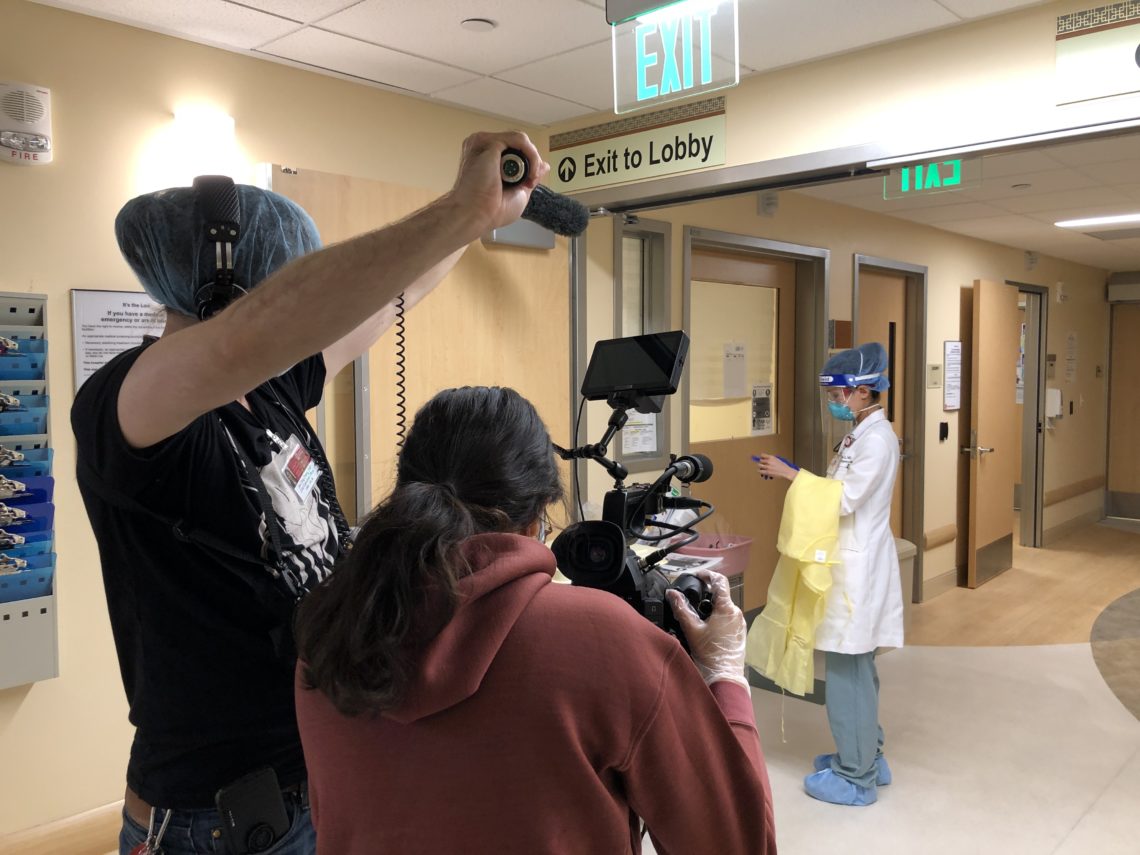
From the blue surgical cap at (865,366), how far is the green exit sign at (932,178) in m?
0.56

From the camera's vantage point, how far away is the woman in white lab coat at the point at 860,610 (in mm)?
2762

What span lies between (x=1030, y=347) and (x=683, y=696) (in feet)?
12.4

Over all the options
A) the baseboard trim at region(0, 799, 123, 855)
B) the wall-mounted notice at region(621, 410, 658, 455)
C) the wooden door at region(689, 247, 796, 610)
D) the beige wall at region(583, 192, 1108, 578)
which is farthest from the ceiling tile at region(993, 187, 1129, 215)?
the baseboard trim at region(0, 799, 123, 855)

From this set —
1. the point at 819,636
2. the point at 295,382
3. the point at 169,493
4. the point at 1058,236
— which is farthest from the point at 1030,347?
the point at 169,493

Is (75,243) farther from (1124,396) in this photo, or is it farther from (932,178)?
(1124,396)

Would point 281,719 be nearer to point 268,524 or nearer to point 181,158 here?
point 268,524

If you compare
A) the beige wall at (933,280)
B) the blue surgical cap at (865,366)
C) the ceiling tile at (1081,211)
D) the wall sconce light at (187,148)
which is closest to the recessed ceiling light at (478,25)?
the wall sconce light at (187,148)

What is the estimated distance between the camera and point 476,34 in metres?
2.43

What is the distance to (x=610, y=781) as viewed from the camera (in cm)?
79

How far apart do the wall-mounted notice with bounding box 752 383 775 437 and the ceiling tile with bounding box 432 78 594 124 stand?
1249 mm

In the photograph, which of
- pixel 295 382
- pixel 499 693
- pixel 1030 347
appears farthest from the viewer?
pixel 1030 347

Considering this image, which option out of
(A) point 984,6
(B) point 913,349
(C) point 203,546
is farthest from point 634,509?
(B) point 913,349

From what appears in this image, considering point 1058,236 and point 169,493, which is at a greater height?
point 1058,236

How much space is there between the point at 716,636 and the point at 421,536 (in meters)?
0.39
